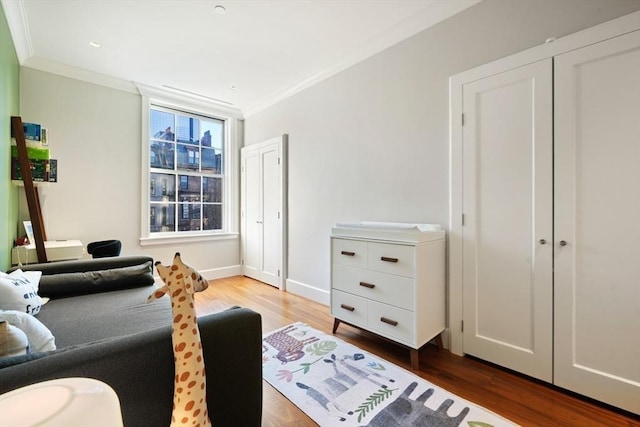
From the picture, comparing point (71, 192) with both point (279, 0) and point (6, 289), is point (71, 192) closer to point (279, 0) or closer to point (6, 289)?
point (6, 289)

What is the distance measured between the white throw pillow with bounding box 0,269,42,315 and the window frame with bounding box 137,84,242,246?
2050 millimetres

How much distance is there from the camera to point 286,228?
3746 millimetres

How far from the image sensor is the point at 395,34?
2506 millimetres

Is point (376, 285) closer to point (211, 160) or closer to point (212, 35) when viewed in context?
point (212, 35)

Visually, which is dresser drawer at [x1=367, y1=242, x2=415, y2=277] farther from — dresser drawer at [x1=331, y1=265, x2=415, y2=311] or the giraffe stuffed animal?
the giraffe stuffed animal

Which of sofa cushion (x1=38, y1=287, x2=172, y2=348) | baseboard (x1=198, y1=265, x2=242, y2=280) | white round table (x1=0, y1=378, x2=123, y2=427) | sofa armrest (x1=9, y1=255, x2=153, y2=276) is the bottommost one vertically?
baseboard (x1=198, y1=265, x2=242, y2=280)

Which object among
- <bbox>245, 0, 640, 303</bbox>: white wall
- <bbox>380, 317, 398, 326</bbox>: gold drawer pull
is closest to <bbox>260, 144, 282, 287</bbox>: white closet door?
<bbox>245, 0, 640, 303</bbox>: white wall

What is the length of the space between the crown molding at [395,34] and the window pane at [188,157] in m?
1.72

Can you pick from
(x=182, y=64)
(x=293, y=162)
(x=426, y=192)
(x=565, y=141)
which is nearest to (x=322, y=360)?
(x=426, y=192)

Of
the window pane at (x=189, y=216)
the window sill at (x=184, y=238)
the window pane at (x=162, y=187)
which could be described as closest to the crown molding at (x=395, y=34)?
the window pane at (x=162, y=187)

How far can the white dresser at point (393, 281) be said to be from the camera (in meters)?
1.95

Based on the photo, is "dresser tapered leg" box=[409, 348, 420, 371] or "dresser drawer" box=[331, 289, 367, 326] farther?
"dresser drawer" box=[331, 289, 367, 326]

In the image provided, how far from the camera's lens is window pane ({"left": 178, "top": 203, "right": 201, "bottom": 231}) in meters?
4.18

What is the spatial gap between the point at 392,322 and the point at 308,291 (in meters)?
1.52
